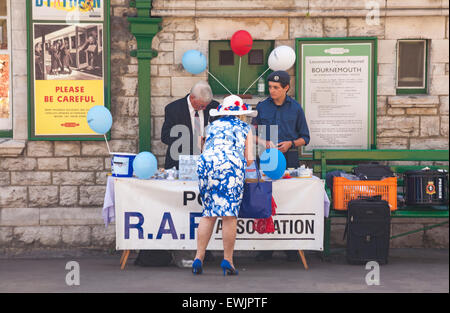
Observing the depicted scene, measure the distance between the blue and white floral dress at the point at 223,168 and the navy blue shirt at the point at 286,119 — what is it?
1156 mm

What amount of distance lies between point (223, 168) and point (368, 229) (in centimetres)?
198

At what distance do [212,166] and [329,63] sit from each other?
2891mm

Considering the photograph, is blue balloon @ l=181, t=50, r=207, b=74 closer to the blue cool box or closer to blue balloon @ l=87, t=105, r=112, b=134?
blue balloon @ l=87, t=105, r=112, b=134

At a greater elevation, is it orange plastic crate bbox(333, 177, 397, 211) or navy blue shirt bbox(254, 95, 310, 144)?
navy blue shirt bbox(254, 95, 310, 144)

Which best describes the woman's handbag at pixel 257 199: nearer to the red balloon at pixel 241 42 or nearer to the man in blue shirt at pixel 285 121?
the man in blue shirt at pixel 285 121

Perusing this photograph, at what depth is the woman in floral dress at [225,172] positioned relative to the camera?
6.88 meters

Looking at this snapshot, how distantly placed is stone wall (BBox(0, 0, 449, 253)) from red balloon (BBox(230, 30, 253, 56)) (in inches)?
14.9

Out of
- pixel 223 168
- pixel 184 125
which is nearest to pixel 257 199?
pixel 223 168

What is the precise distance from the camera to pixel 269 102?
321 inches

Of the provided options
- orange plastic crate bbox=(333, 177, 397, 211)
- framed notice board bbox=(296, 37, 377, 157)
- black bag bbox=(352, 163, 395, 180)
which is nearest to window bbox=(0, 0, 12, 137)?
framed notice board bbox=(296, 37, 377, 157)

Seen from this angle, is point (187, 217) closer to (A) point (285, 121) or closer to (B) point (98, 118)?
(B) point (98, 118)

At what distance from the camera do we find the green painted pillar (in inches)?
345

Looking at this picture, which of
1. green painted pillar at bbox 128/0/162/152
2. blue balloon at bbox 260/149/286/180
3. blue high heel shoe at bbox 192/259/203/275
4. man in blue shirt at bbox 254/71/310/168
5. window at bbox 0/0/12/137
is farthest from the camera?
window at bbox 0/0/12/137

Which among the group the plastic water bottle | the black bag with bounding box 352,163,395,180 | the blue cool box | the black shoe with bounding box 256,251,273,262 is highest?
the plastic water bottle
